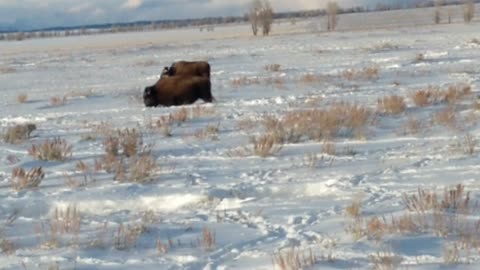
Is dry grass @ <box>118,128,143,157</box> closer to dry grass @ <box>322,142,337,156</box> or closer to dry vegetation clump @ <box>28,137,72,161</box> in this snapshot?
dry vegetation clump @ <box>28,137,72,161</box>

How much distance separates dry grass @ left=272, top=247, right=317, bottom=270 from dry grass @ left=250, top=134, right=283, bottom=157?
4.02 metres

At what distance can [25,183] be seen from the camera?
24.5 ft

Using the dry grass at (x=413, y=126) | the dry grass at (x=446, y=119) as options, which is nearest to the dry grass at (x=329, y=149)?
the dry grass at (x=413, y=126)

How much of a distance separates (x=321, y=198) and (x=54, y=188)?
107 inches

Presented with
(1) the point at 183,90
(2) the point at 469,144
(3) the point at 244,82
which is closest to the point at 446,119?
(2) the point at 469,144

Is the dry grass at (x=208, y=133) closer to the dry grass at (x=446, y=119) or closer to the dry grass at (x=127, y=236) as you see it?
the dry grass at (x=446, y=119)

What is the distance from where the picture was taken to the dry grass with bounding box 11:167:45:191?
7453 millimetres

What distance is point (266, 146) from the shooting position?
346 inches

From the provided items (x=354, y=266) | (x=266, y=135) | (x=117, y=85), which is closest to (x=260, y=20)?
(x=117, y=85)

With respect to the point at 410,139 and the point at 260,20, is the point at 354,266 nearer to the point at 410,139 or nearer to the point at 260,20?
the point at 410,139

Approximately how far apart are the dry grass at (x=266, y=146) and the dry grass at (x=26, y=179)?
249cm

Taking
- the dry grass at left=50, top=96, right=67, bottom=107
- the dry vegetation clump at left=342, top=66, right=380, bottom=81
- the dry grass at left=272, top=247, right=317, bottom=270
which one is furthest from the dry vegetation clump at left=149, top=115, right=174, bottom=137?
the dry vegetation clump at left=342, top=66, right=380, bottom=81

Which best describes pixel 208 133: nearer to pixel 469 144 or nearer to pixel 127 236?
pixel 469 144

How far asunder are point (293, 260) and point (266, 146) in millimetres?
4379
